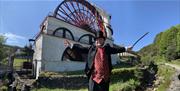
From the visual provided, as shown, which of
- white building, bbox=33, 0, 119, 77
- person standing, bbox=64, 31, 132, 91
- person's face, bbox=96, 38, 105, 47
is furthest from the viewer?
white building, bbox=33, 0, 119, 77

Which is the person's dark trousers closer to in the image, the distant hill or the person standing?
the person standing

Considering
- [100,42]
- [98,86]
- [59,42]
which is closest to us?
[98,86]

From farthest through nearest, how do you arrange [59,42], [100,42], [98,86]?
[59,42], [100,42], [98,86]

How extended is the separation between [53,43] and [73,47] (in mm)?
26890

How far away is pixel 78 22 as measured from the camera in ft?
135

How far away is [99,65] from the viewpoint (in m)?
5.36

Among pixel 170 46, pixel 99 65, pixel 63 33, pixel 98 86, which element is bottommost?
pixel 98 86

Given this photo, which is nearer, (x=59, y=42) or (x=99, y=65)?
(x=99, y=65)

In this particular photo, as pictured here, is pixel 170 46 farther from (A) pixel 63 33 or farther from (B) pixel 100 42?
(B) pixel 100 42

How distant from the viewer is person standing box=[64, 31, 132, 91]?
5.32m

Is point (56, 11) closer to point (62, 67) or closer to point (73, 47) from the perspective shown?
point (62, 67)

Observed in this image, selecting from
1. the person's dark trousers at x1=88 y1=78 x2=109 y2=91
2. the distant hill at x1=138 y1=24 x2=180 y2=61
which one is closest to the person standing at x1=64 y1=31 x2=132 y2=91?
the person's dark trousers at x1=88 y1=78 x2=109 y2=91

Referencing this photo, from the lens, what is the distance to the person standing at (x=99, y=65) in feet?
17.5

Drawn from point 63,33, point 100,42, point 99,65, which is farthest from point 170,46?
point 99,65
